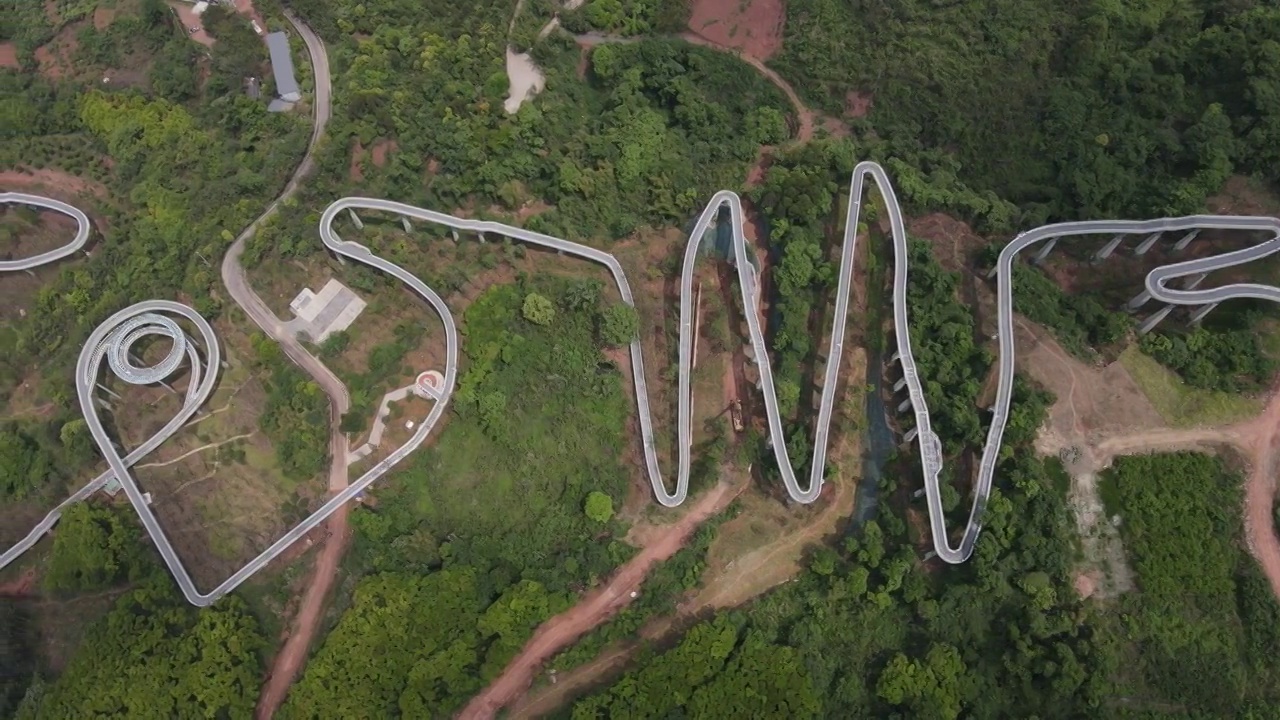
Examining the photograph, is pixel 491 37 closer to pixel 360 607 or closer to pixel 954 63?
pixel 954 63

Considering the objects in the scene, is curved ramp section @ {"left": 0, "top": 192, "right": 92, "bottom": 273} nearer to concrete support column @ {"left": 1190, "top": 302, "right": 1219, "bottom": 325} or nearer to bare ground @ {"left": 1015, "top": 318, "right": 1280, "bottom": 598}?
bare ground @ {"left": 1015, "top": 318, "right": 1280, "bottom": 598}

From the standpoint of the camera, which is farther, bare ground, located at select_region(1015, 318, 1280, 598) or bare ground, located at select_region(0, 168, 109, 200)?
bare ground, located at select_region(0, 168, 109, 200)

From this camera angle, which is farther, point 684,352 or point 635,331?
point 684,352

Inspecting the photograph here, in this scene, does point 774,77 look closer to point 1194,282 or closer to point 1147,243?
point 1147,243

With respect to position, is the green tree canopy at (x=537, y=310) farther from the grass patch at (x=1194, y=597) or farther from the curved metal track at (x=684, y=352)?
the grass patch at (x=1194, y=597)

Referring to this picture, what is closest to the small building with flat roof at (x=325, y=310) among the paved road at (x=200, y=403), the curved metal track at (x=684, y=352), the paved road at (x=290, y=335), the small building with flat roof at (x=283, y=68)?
the paved road at (x=290, y=335)

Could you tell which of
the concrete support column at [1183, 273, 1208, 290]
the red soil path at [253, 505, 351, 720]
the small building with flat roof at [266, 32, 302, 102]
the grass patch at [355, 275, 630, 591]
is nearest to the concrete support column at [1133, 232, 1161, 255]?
Answer: the concrete support column at [1183, 273, 1208, 290]

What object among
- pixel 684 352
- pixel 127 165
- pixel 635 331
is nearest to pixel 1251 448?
pixel 684 352
